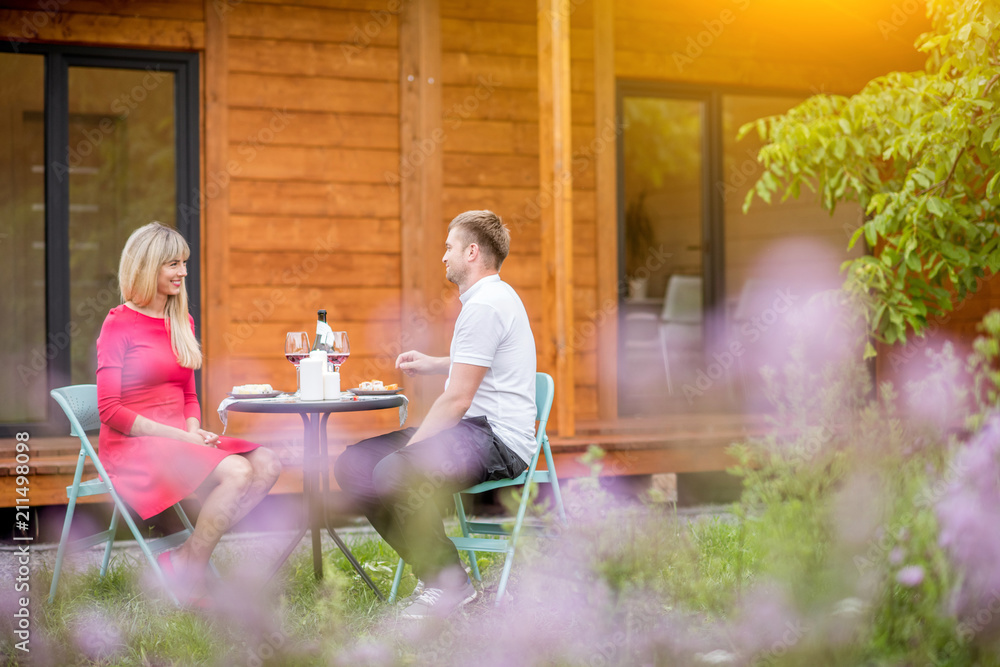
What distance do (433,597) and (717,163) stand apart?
428 centimetres

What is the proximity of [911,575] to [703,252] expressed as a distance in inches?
188

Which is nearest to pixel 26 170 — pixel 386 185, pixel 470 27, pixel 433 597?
pixel 386 185

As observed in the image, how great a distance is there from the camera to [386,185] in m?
5.54

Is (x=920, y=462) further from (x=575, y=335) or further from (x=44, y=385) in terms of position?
(x=44, y=385)

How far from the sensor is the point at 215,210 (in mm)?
5266

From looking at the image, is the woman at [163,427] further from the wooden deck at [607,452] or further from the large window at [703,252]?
the large window at [703,252]

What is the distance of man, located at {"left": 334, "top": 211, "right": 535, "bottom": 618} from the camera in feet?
9.28

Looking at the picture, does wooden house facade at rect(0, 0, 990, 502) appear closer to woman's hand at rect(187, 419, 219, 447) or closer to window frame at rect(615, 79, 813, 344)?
window frame at rect(615, 79, 813, 344)

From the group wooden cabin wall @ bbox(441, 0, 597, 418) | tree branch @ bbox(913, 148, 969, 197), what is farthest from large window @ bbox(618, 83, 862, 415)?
tree branch @ bbox(913, 148, 969, 197)

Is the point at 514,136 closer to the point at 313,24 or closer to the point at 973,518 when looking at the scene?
the point at 313,24

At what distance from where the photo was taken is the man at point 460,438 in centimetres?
283

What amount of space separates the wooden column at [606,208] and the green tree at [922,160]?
1.40 m
